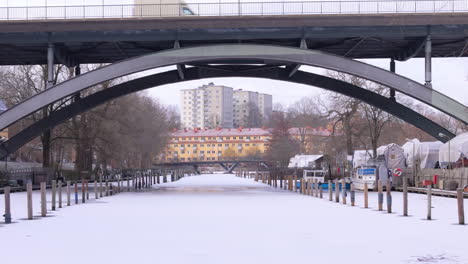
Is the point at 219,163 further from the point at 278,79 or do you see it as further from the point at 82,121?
the point at 278,79

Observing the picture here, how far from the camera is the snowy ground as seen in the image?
43.0ft

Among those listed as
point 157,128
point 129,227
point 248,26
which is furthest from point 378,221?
point 157,128

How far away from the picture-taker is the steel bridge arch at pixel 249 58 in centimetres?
3716

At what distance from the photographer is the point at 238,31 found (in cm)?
3762

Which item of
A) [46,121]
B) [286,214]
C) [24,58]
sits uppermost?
[24,58]

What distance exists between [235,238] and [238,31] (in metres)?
22.7

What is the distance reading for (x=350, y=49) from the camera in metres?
43.5

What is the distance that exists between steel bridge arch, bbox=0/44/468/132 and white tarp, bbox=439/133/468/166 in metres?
4.91

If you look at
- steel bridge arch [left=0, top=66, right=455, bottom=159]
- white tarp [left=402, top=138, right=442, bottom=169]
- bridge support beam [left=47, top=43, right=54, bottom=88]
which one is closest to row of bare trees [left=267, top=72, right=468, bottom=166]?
white tarp [left=402, top=138, right=442, bottom=169]

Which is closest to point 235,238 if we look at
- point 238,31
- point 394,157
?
point 238,31

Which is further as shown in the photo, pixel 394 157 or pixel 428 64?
pixel 394 157

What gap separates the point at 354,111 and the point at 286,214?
43.4 m

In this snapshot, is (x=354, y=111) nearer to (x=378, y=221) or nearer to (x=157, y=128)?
(x=157, y=128)

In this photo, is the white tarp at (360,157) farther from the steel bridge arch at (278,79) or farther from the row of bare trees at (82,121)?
the row of bare trees at (82,121)
